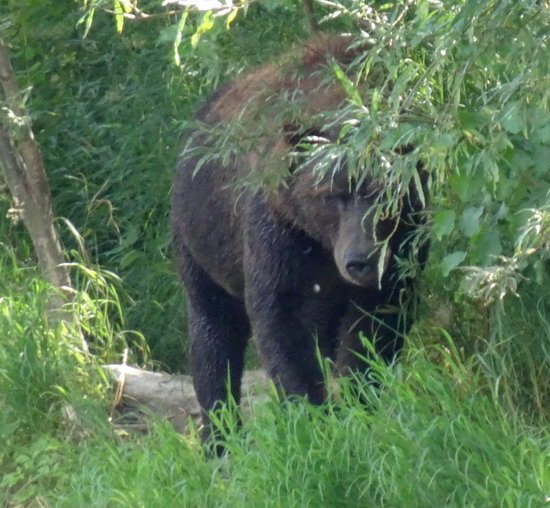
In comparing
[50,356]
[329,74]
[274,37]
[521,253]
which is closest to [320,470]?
[521,253]

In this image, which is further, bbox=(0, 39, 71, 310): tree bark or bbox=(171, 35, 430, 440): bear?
bbox=(0, 39, 71, 310): tree bark

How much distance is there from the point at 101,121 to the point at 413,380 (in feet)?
12.6

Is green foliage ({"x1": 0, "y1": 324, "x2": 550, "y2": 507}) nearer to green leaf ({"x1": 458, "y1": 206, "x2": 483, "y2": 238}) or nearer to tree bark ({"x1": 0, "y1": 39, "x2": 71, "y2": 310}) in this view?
green leaf ({"x1": 458, "y1": 206, "x2": 483, "y2": 238})

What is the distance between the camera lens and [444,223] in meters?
4.49

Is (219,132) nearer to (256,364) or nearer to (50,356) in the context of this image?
(50,356)

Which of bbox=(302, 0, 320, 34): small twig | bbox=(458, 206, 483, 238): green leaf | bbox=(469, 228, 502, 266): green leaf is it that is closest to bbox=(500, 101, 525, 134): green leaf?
bbox=(458, 206, 483, 238): green leaf

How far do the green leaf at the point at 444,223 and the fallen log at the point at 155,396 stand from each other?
6.16 ft

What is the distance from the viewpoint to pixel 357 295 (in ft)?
17.7

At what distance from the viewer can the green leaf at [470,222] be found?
4.41 m

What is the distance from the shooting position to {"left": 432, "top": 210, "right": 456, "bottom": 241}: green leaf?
4.47 m

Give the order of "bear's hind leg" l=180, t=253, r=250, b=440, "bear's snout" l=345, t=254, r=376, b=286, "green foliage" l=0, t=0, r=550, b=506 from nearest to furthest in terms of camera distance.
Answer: "green foliage" l=0, t=0, r=550, b=506 < "bear's snout" l=345, t=254, r=376, b=286 < "bear's hind leg" l=180, t=253, r=250, b=440

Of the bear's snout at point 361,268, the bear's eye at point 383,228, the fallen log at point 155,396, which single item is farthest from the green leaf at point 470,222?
the fallen log at point 155,396

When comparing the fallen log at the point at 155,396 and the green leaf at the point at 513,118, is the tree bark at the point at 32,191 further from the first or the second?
the green leaf at the point at 513,118

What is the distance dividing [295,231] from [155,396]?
153 centimetres
